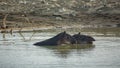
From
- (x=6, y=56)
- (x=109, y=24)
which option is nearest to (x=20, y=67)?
(x=6, y=56)

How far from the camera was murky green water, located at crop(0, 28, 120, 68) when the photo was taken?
645 inches

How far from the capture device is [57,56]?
18.7 meters

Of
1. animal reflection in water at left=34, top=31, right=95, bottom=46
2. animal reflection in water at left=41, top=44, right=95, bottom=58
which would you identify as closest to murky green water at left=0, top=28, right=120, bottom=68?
animal reflection in water at left=41, top=44, right=95, bottom=58

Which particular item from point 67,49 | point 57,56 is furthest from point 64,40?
point 57,56

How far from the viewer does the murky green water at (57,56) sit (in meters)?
16.4

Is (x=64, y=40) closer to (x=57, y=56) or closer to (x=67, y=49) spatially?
(x=67, y=49)

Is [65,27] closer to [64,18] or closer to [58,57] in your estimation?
[64,18]

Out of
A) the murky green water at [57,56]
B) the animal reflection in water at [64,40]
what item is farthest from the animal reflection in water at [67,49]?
the animal reflection in water at [64,40]

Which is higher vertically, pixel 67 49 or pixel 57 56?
pixel 57 56

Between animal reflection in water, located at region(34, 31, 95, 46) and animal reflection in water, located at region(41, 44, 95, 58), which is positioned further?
animal reflection in water, located at region(34, 31, 95, 46)

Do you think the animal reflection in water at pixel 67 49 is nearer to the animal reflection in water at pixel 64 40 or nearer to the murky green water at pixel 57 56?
the murky green water at pixel 57 56

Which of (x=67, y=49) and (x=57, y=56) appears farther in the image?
(x=67, y=49)

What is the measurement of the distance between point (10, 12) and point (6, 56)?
22.9 metres

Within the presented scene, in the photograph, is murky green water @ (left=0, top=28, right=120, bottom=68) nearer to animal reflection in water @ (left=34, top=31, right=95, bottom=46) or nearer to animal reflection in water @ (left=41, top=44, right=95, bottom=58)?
animal reflection in water @ (left=41, top=44, right=95, bottom=58)
